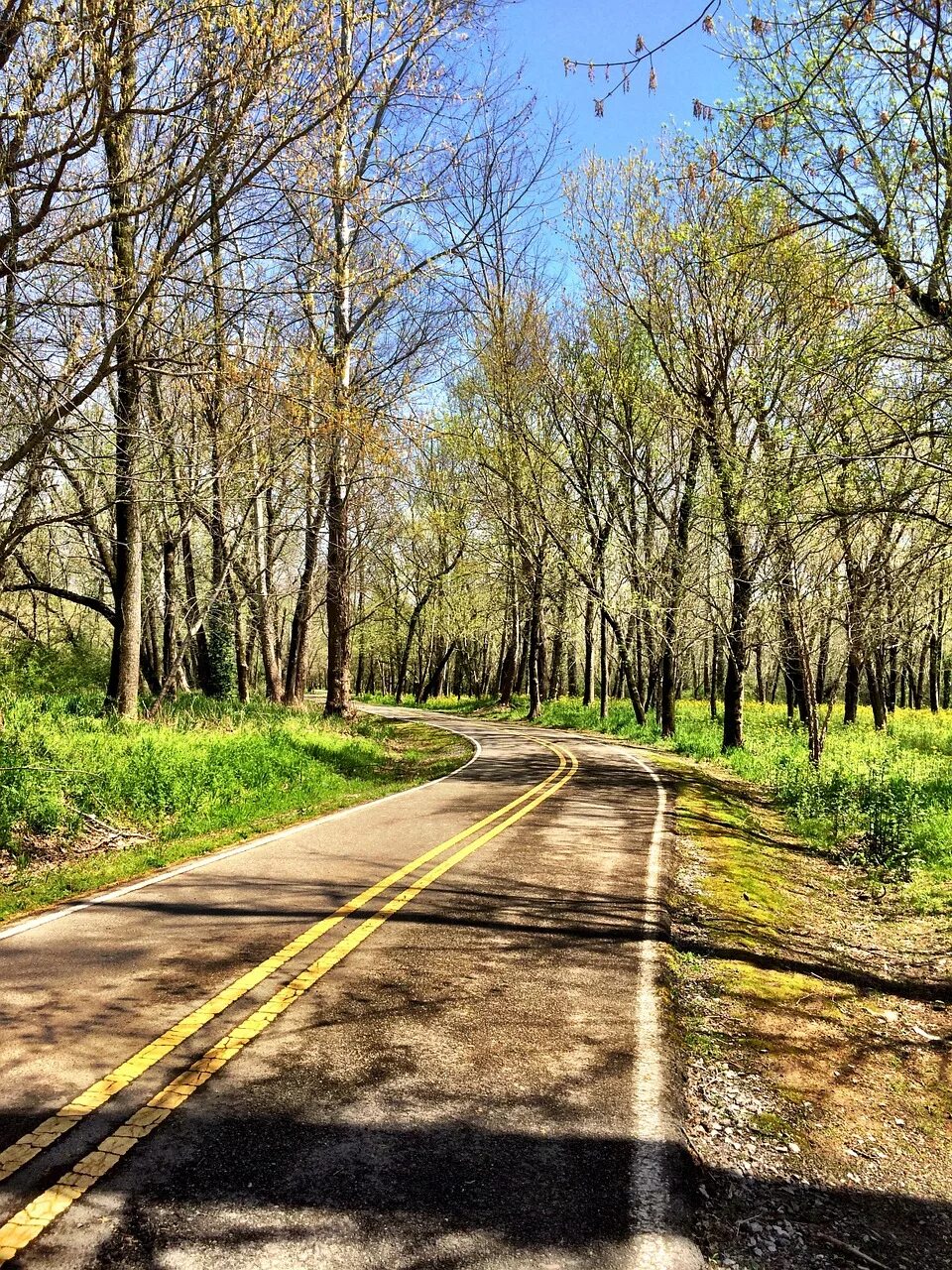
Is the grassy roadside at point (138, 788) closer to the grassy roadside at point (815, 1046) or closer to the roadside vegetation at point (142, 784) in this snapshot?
the roadside vegetation at point (142, 784)

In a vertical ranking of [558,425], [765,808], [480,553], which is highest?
[558,425]

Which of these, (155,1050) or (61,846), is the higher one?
(155,1050)

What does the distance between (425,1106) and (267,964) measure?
188 cm

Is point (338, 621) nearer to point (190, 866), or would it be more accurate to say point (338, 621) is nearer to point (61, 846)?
point (61, 846)

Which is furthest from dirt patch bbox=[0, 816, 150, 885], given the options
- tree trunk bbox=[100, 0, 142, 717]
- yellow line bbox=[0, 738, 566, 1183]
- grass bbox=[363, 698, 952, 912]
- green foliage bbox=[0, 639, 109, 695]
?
green foliage bbox=[0, 639, 109, 695]

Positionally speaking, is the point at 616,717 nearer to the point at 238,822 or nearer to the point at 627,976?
the point at 238,822

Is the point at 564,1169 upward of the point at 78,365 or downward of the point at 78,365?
downward

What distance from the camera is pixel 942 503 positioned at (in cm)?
1221

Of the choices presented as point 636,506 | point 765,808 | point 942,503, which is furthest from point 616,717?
point 942,503

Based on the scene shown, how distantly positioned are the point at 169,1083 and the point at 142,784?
746 cm

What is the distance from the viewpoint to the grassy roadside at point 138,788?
845 centimetres

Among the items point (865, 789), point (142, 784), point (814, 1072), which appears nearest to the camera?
point (814, 1072)

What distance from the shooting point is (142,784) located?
10.7 meters

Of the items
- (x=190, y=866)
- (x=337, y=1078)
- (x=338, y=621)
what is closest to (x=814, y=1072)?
(x=337, y=1078)
